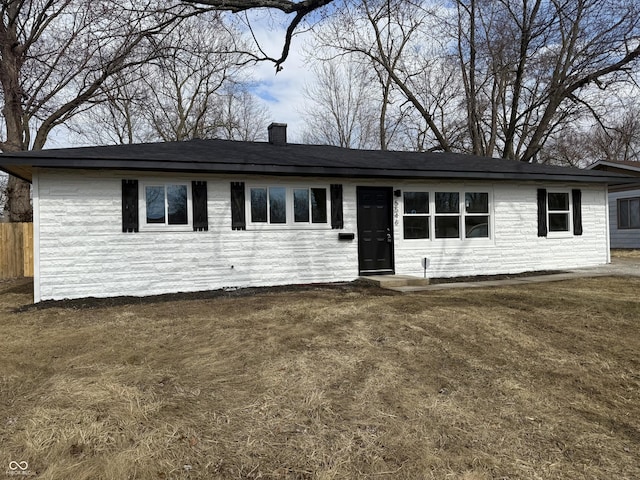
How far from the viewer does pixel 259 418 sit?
3285 millimetres

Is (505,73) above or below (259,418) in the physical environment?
above

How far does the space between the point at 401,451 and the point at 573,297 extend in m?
5.89

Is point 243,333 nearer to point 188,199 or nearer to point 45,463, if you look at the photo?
point 45,463

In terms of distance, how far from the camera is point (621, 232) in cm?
1973

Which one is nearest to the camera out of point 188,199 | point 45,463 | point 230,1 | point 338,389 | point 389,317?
point 45,463

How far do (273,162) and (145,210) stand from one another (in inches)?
107

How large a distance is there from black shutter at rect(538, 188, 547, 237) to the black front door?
14.1 feet

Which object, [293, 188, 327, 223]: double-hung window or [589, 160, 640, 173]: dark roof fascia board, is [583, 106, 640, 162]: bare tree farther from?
[293, 188, 327, 223]: double-hung window

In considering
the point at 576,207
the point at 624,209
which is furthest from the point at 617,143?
the point at 576,207

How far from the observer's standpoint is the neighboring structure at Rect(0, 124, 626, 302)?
838 cm

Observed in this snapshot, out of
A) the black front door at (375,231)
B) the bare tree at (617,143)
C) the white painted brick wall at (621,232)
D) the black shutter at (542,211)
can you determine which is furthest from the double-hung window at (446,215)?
the bare tree at (617,143)

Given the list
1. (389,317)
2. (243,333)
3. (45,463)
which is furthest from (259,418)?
(389,317)

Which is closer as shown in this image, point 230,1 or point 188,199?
point 230,1

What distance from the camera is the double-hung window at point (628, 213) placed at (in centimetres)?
1895
